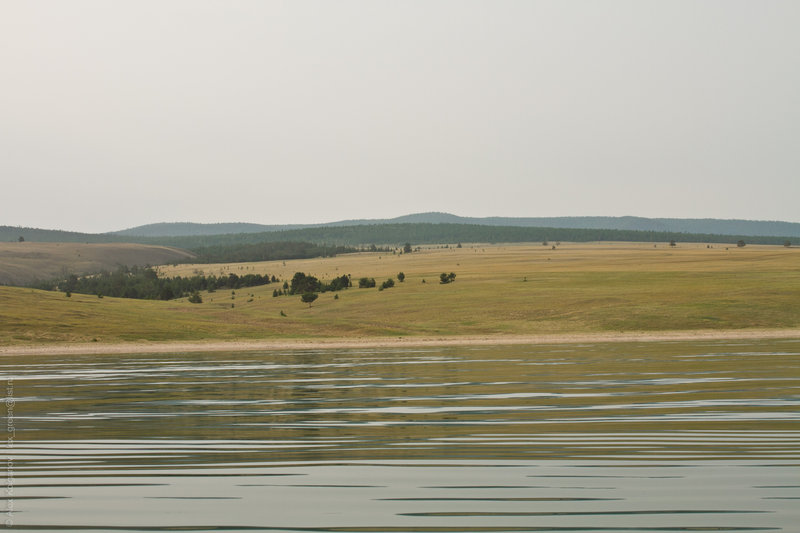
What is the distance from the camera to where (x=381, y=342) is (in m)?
49.7

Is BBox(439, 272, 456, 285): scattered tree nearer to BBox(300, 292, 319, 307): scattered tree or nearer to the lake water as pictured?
BBox(300, 292, 319, 307): scattered tree

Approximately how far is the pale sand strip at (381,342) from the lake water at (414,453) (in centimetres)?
1844

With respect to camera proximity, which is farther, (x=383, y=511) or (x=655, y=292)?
(x=655, y=292)

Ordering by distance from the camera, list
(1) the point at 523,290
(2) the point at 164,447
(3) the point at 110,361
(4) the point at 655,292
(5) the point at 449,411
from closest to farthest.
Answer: (2) the point at 164,447, (5) the point at 449,411, (3) the point at 110,361, (4) the point at 655,292, (1) the point at 523,290

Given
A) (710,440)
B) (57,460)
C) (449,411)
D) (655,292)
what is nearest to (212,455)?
(57,460)

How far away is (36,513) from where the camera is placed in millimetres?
10477

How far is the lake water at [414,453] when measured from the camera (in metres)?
10.1

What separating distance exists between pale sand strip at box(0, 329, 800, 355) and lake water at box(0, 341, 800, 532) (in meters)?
18.4

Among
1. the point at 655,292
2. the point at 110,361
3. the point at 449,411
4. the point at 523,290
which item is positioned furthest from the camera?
the point at 523,290

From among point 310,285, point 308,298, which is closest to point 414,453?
point 308,298

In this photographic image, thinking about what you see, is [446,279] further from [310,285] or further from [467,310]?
[467,310]

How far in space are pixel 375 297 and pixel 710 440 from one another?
64.1m

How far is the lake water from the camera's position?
10117mm

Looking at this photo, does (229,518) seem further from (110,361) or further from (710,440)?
(110,361)
